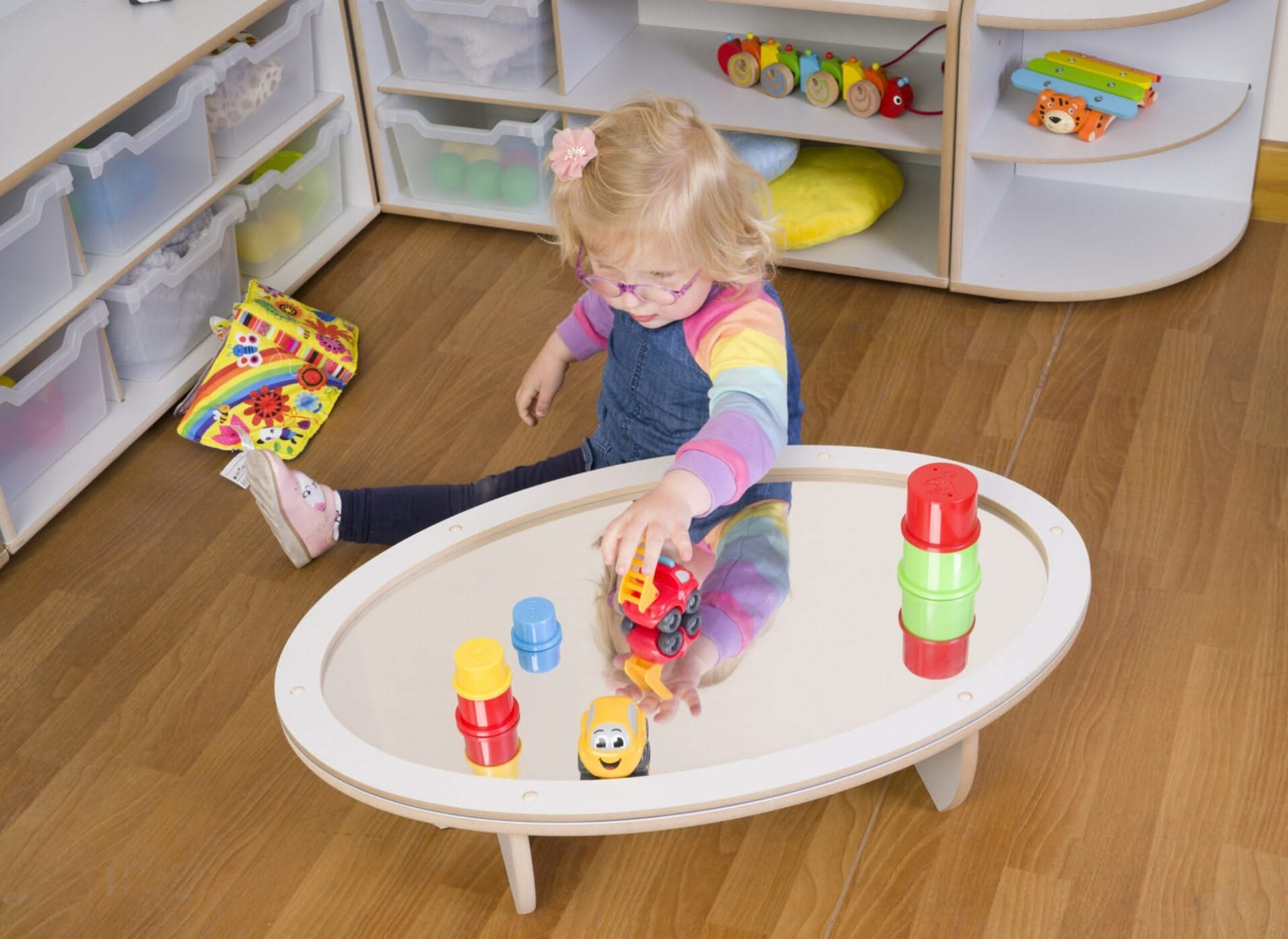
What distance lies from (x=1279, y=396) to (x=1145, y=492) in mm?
298

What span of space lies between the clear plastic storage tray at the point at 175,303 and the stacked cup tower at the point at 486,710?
105 centimetres

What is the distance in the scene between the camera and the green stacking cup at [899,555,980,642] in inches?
53.4

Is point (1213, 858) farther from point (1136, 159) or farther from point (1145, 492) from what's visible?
point (1136, 159)

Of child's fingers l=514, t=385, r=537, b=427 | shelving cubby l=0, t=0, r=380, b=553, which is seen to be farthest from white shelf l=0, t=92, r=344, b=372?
child's fingers l=514, t=385, r=537, b=427

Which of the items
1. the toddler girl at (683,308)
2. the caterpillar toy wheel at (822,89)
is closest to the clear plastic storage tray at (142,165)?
the toddler girl at (683,308)

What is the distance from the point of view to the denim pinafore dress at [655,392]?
1.63 meters

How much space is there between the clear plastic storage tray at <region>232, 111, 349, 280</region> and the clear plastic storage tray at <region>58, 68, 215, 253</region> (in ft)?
0.50

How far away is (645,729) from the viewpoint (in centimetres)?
127

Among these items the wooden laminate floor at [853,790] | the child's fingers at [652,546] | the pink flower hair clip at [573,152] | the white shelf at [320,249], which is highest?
the pink flower hair clip at [573,152]

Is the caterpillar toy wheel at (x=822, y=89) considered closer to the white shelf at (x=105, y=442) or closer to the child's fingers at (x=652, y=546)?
the white shelf at (x=105, y=442)

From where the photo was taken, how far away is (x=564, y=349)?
1.79 m

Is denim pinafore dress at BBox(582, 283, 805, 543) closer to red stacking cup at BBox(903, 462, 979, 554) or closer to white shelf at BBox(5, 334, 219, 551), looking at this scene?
red stacking cup at BBox(903, 462, 979, 554)

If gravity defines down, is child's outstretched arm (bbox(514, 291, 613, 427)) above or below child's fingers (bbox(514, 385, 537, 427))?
above

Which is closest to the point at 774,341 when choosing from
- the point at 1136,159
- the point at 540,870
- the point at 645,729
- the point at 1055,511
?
the point at 1055,511
